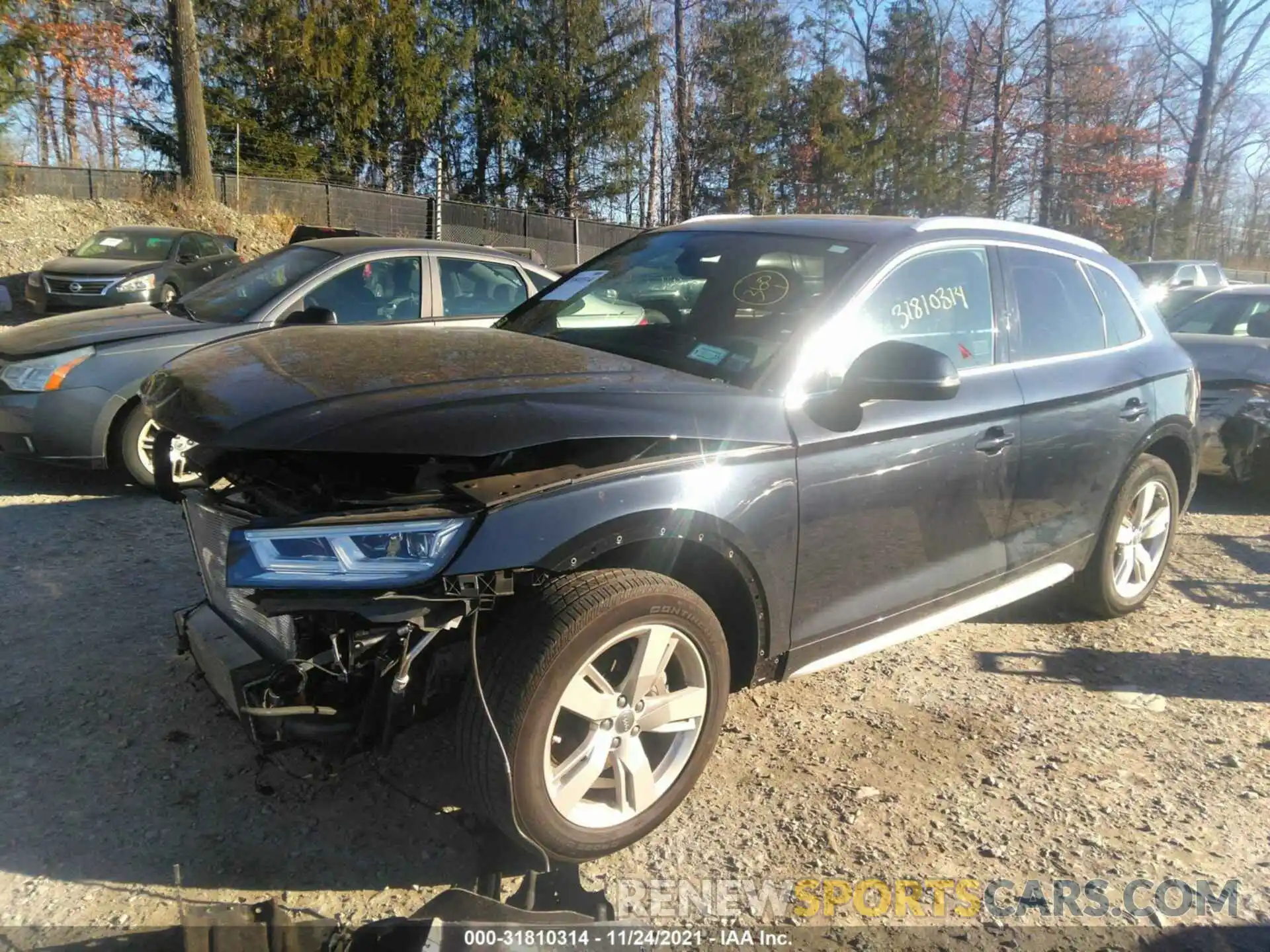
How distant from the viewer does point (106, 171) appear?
20.6 meters

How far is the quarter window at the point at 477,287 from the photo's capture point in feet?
22.2

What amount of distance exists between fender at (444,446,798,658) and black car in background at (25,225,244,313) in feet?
38.1

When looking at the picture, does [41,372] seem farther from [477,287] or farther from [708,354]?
[708,354]

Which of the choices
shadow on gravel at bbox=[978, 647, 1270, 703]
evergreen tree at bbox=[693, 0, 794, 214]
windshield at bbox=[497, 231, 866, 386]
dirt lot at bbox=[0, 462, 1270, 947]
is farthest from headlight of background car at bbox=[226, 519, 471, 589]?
evergreen tree at bbox=[693, 0, 794, 214]

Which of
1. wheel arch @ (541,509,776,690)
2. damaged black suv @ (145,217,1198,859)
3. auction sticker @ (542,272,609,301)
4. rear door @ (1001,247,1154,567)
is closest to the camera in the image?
damaged black suv @ (145,217,1198,859)

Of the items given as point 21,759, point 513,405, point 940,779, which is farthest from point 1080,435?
point 21,759

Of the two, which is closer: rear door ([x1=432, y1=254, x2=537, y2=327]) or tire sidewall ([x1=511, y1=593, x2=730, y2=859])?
tire sidewall ([x1=511, y1=593, x2=730, y2=859])

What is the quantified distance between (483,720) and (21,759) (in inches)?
69.7

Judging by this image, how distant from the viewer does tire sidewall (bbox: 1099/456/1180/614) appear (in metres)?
4.28

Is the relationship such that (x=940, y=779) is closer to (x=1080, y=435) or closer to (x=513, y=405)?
(x=1080, y=435)

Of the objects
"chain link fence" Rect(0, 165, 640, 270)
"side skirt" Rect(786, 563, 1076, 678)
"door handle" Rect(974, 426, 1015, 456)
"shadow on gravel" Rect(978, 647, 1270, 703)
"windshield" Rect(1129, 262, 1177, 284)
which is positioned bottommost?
"shadow on gravel" Rect(978, 647, 1270, 703)

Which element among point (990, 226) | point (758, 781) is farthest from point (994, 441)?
point (758, 781)

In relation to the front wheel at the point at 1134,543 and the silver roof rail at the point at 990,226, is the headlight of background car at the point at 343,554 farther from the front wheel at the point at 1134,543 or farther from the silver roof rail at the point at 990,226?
the front wheel at the point at 1134,543

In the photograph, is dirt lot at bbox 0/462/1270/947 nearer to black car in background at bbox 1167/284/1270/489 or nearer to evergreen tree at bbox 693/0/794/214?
black car in background at bbox 1167/284/1270/489
